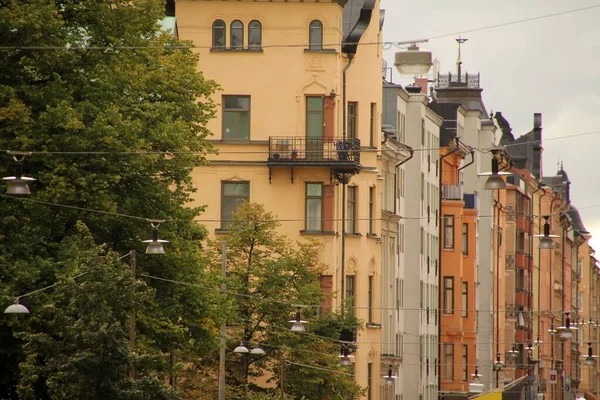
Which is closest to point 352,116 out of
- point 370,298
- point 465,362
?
point 370,298

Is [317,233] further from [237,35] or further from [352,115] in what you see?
[237,35]

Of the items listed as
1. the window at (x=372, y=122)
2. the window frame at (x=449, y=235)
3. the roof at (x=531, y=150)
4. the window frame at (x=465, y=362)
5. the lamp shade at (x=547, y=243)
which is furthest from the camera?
the roof at (x=531, y=150)

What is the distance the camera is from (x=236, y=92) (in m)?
69.4

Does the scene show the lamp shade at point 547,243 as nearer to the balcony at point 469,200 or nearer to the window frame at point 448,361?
the window frame at point 448,361

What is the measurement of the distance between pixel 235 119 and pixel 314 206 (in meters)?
4.46

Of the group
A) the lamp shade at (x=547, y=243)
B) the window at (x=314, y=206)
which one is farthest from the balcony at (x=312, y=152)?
the lamp shade at (x=547, y=243)

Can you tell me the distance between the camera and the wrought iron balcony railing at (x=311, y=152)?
68562mm

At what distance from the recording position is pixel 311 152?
2717 inches

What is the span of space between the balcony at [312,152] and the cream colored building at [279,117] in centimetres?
4

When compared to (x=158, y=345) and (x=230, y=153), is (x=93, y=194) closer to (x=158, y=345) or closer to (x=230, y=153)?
(x=158, y=345)

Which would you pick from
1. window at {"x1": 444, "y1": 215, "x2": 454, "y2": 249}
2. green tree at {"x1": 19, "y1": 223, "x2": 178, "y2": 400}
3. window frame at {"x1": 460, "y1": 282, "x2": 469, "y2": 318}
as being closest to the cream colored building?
green tree at {"x1": 19, "y1": 223, "x2": 178, "y2": 400}

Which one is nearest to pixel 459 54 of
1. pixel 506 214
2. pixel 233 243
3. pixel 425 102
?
pixel 506 214

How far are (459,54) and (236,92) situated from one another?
48595 millimetres

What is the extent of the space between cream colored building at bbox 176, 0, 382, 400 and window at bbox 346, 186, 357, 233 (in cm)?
84
